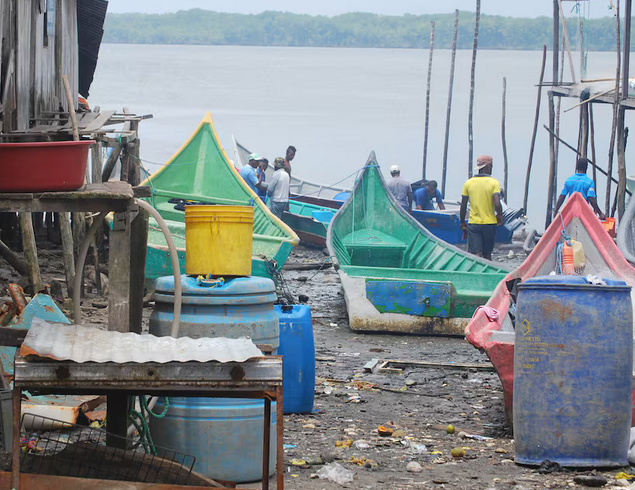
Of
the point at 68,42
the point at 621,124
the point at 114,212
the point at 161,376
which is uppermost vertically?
the point at 68,42

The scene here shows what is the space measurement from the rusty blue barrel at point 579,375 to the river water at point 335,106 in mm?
35966

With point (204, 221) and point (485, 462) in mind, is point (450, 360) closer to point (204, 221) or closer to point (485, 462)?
point (485, 462)

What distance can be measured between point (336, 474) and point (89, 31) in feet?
33.9

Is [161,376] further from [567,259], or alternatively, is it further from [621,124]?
[621,124]

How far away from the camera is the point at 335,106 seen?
63500 mm

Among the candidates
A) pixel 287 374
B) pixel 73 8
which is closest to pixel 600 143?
pixel 73 8

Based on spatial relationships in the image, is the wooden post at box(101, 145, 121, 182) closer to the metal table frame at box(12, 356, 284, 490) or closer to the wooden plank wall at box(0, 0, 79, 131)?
the wooden plank wall at box(0, 0, 79, 131)

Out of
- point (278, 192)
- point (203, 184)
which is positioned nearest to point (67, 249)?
point (203, 184)

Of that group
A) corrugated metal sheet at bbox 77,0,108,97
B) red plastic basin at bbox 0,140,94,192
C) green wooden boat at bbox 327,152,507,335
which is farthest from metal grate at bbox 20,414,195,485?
corrugated metal sheet at bbox 77,0,108,97

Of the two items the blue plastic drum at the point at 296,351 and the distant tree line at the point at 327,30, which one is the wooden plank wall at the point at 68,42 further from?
the distant tree line at the point at 327,30

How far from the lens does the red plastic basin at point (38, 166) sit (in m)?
4.25

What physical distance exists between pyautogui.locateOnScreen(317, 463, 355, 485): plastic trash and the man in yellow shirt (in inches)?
294

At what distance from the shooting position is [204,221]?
17.6ft

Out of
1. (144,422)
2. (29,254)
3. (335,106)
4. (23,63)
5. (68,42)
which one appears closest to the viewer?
(144,422)
